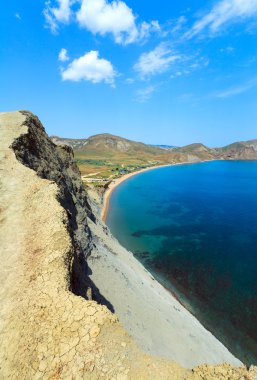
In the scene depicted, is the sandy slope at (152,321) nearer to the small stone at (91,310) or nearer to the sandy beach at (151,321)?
the sandy beach at (151,321)

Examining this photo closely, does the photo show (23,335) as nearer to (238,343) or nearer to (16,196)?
(16,196)

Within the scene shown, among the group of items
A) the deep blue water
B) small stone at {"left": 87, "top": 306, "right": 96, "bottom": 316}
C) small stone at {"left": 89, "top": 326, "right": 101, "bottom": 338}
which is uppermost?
small stone at {"left": 87, "top": 306, "right": 96, "bottom": 316}

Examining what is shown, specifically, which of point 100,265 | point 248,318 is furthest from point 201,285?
point 100,265

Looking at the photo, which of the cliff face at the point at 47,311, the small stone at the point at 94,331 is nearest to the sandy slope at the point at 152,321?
the cliff face at the point at 47,311

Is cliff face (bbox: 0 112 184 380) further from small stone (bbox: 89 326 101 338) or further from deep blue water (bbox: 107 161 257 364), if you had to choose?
deep blue water (bbox: 107 161 257 364)

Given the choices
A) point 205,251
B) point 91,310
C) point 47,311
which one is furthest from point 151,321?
point 205,251

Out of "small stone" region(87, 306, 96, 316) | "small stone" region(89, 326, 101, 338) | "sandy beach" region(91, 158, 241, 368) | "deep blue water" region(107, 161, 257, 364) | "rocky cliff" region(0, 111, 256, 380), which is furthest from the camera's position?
"deep blue water" region(107, 161, 257, 364)

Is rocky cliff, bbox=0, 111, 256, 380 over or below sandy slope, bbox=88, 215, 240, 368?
over


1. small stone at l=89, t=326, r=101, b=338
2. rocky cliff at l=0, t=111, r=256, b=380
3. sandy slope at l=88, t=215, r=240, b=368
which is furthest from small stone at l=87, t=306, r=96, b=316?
sandy slope at l=88, t=215, r=240, b=368
